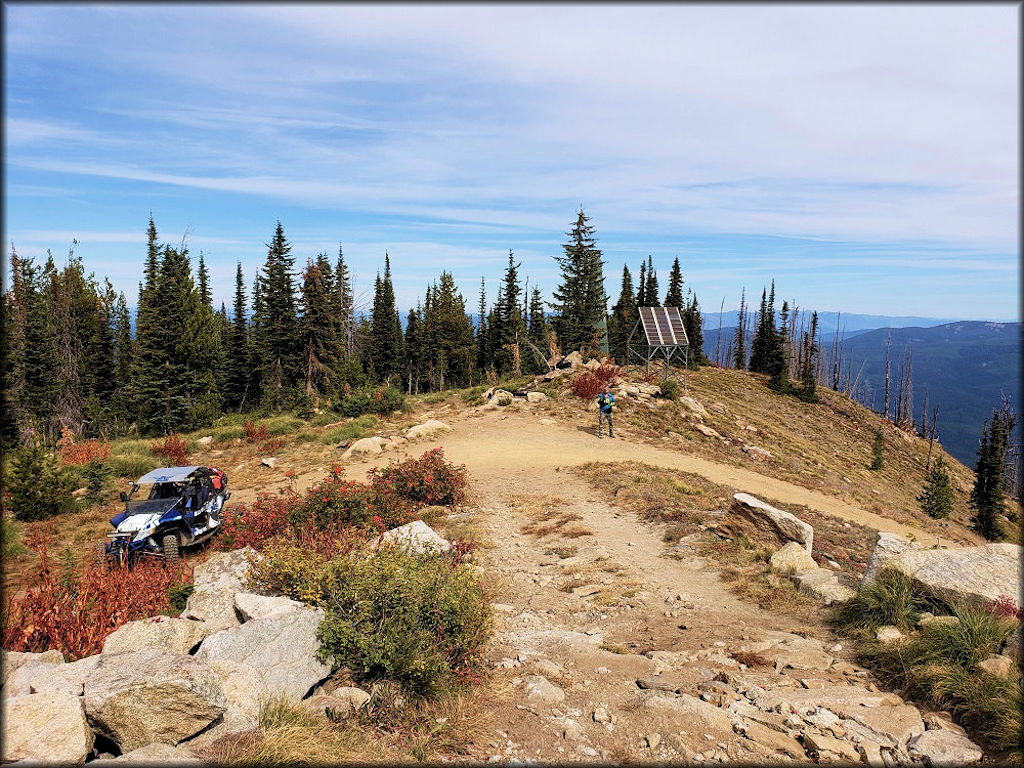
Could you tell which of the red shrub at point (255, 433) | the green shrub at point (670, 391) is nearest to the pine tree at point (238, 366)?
the red shrub at point (255, 433)

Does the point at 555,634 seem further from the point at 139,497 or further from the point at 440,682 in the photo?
the point at 139,497

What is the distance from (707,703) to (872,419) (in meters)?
71.8

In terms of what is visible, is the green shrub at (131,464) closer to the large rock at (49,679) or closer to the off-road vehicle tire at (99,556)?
the off-road vehicle tire at (99,556)

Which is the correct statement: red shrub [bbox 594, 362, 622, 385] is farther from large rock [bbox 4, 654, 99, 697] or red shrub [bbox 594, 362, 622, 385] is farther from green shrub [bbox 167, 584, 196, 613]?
large rock [bbox 4, 654, 99, 697]

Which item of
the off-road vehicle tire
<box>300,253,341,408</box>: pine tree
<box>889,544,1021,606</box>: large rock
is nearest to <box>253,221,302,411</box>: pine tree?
<box>300,253,341,408</box>: pine tree

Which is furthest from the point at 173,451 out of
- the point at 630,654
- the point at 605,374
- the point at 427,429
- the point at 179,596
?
the point at 630,654

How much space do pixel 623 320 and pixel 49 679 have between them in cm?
7476

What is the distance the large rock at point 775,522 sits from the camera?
9.51 m

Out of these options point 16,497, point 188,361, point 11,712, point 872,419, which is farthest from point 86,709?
point 872,419

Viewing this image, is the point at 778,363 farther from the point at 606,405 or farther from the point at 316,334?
the point at 606,405

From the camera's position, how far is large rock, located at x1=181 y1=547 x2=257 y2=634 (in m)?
5.79

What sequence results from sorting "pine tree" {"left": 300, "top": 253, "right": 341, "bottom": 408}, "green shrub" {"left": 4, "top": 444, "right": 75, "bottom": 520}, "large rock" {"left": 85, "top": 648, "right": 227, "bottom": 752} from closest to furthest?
1. "large rock" {"left": 85, "top": 648, "right": 227, "bottom": 752}
2. "green shrub" {"left": 4, "top": 444, "right": 75, "bottom": 520}
3. "pine tree" {"left": 300, "top": 253, "right": 341, "bottom": 408}

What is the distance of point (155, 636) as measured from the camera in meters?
5.11

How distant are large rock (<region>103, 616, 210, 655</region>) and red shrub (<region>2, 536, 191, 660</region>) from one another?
0.40m
